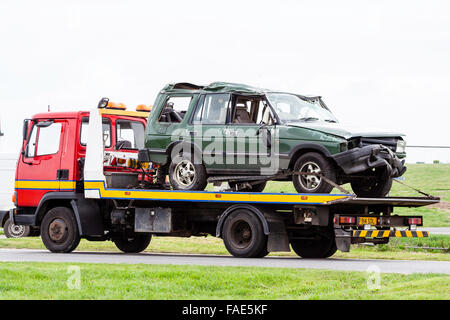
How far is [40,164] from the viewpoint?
20.0 metres

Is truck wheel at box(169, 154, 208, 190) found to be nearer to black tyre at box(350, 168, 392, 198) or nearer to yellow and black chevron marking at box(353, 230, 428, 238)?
Answer: black tyre at box(350, 168, 392, 198)

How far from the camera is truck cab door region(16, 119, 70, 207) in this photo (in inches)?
778

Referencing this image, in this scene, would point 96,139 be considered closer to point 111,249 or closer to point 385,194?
point 111,249

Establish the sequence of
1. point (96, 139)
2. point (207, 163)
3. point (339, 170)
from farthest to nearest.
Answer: point (96, 139), point (207, 163), point (339, 170)

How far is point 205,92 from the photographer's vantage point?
18.0m

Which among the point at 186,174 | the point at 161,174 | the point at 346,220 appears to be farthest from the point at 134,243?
the point at 346,220

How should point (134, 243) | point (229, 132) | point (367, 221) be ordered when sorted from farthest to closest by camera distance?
point (134, 243) < point (229, 132) < point (367, 221)

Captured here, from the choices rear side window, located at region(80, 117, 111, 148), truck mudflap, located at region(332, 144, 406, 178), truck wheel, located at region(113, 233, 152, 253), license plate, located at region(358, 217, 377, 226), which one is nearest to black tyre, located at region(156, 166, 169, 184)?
rear side window, located at region(80, 117, 111, 148)

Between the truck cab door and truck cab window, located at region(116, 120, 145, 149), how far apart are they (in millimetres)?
1206

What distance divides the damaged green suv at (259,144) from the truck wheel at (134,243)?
9.80 feet

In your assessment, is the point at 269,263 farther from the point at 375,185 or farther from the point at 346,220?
the point at 375,185

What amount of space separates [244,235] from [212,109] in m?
2.53
